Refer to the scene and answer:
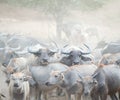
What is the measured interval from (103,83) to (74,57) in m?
2.65

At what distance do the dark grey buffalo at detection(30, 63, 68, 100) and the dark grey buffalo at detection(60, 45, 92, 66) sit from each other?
31.1 inches

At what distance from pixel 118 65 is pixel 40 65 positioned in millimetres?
2577

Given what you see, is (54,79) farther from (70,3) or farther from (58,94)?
(70,3)

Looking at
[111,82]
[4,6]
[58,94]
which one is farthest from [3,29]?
[111,82]

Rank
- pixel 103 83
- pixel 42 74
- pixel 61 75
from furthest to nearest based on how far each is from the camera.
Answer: pixel 42 74 → pixel 61 75 → pixel 103 83

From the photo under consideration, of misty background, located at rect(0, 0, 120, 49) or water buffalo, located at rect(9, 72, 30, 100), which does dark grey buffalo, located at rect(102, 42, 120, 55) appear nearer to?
misty background, located at rect(0, 0, 120, 49)

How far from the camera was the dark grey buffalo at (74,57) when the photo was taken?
44.7 ft

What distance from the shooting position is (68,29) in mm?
26281

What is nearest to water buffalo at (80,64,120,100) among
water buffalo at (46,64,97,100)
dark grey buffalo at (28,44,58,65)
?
water buffalo at (46,64,97,100)

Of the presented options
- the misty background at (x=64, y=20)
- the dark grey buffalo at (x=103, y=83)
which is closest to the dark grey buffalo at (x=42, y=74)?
the dark grey buffalo at (x=103, y=83)

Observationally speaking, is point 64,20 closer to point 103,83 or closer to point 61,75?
point 61,75

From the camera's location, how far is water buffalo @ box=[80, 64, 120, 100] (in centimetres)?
1094

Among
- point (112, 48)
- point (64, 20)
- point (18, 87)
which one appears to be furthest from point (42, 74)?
point (64, 20)

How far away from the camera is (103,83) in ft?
36.7
